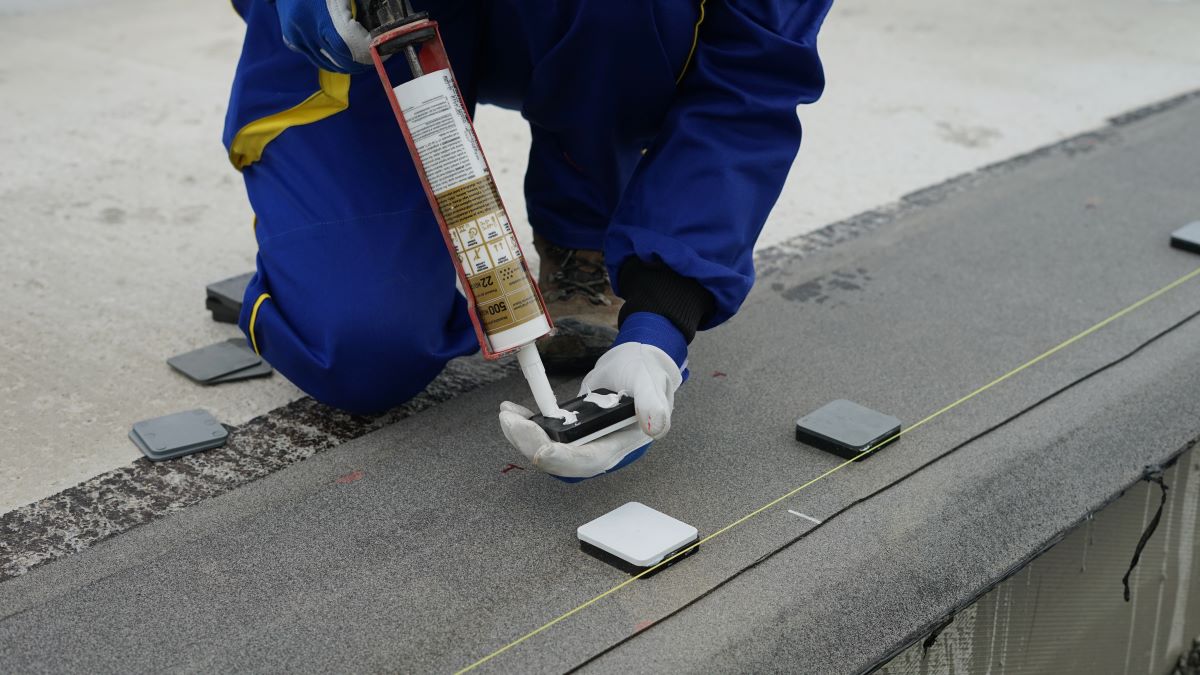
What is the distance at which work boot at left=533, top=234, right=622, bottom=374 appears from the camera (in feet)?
5.15

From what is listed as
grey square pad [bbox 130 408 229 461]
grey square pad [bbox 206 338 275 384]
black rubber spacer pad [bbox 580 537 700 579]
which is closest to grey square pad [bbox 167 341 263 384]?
grey square pad [bbox 206 338 275 384]

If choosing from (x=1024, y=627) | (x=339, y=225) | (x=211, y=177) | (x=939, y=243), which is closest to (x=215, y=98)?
(x=211, y=177)

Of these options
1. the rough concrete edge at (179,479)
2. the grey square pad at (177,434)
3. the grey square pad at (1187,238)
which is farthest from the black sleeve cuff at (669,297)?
the grey square pad at (1187,238)

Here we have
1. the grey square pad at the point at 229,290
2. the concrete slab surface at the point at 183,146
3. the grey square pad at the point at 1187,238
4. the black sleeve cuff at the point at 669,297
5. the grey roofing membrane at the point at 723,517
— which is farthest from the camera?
the grey square pad at the point at 1187,238

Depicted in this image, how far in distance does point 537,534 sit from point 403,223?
17.6 inches

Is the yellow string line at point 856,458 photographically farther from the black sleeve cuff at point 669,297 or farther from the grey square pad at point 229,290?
the grey square pad at point 229,290

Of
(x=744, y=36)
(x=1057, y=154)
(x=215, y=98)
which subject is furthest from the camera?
(x=215, y=98)

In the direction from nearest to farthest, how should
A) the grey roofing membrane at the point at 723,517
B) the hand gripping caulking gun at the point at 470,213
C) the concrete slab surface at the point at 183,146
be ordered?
the grey roofing membrane at the point at 723,517, the hand gripping caulking gun at the point at 470,213, the concrete slab surface at the point at 183,146

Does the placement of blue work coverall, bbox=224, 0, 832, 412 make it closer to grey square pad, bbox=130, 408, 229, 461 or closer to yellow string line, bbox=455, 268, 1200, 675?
grey square pad, bbox=130, 408, 229, 461

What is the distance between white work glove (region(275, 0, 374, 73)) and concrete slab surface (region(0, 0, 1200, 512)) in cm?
49

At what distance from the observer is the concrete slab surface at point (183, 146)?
1.50m

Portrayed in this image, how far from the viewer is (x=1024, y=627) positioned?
1.28 meters

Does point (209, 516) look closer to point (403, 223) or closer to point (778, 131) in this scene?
point (403, 223)

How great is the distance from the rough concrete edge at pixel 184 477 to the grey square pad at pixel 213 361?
0.40ft
